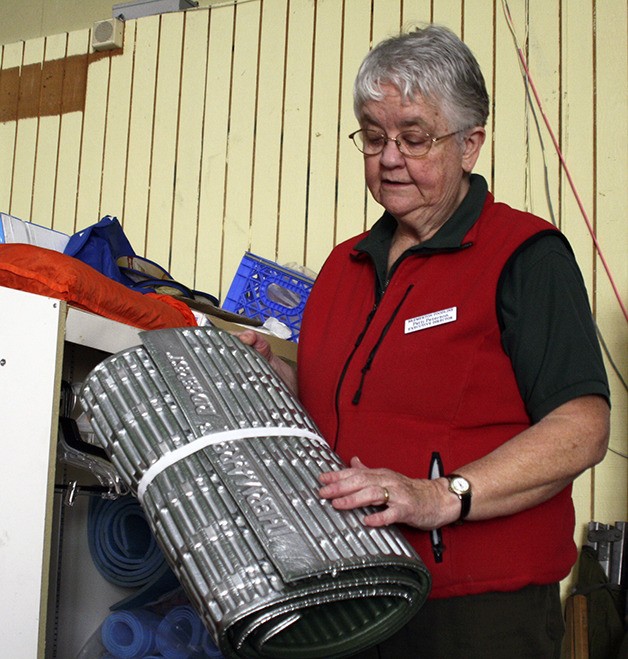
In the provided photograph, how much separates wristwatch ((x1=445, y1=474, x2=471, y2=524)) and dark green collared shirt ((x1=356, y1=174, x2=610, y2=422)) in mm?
158

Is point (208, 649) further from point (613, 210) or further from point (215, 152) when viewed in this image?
point (215, 152)

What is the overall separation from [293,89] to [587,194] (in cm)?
122

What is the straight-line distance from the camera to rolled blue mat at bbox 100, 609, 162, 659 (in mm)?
2016

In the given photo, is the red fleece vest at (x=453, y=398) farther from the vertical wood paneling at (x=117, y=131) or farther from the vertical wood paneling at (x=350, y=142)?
the vertical wood paneling at (x=117, y=131)

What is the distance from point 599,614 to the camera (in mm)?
2496

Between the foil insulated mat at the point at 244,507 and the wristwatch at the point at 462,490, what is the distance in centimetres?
10

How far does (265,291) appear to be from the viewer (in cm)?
289

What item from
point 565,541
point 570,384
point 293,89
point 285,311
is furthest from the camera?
point 293,89

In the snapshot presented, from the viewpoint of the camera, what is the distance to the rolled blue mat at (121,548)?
2.13 meters

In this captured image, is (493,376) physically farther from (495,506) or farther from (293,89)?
(293,89)

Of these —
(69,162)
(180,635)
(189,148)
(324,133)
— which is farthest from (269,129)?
(180,635)

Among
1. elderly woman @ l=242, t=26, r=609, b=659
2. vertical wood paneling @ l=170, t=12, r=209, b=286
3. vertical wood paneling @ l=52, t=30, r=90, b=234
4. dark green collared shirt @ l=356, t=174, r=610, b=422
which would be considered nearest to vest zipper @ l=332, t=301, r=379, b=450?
elderly woman @ l=242, t=26, r=609, b=659

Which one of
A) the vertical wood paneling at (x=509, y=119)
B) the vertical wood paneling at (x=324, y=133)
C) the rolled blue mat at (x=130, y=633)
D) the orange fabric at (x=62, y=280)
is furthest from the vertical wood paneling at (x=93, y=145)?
the rolled blue mat at (x=130, y=633)

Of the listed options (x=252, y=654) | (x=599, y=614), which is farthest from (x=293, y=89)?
(x=252, y=654)
